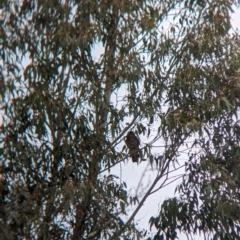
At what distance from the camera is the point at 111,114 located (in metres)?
6.25

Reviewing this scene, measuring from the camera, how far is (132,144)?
6.39 metres

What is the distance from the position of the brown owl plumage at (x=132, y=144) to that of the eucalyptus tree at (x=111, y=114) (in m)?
0.01

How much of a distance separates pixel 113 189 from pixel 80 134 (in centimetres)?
56

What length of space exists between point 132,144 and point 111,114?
1.17 feet

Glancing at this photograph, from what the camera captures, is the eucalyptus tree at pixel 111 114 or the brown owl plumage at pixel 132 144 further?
the brown owl plumage at pixel 132 144

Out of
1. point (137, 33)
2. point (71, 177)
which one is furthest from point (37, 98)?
point (137, 33)

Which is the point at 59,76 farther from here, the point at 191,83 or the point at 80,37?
the point at 191,83

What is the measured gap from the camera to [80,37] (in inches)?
236

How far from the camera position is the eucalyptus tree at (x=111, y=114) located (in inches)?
231

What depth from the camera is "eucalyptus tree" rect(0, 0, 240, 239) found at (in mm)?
5879

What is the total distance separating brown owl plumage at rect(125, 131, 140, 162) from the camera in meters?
6.38

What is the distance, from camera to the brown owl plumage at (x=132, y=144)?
6.38 meters

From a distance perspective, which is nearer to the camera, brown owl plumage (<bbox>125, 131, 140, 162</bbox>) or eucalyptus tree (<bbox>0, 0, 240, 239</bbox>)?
eucalyptus tree (<bbox>0, 0, 240, 239</bbox>)

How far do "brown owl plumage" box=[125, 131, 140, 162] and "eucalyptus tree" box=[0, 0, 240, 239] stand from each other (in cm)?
1
